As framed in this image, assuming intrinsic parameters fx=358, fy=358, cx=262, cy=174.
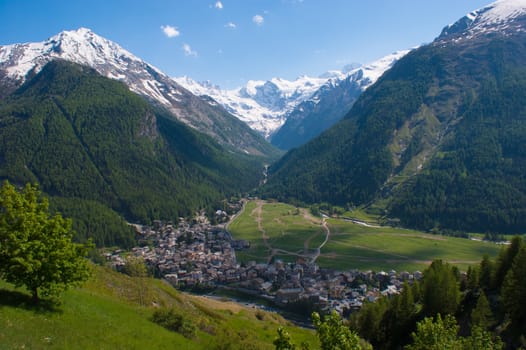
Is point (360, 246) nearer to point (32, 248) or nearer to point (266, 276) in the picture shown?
point (266, 276)

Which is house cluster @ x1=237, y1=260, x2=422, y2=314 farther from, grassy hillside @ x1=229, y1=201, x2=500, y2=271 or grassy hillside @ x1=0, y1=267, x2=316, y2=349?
grassy hillside @ x1=0, y1=267, x2=316, y2=349

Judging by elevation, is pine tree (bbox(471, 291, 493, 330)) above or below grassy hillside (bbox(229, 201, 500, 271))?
above

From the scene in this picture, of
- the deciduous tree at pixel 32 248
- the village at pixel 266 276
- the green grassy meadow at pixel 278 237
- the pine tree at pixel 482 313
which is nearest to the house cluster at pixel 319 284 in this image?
the village at pixel 266 276

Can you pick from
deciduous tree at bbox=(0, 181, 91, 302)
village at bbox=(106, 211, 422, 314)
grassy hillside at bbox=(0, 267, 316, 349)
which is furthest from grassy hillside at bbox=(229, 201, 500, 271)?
deciduous tree at bbox=(0, 181, 91, 302)

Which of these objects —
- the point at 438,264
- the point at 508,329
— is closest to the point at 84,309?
the point at 508,329

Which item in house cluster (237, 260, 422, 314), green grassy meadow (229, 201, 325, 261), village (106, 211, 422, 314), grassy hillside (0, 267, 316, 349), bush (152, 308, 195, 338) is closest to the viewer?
grassy hillside (0, 267, 316, 349)

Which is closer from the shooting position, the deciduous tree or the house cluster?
the deciduous tree

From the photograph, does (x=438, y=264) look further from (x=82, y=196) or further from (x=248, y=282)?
A: (x=82, y=196)
